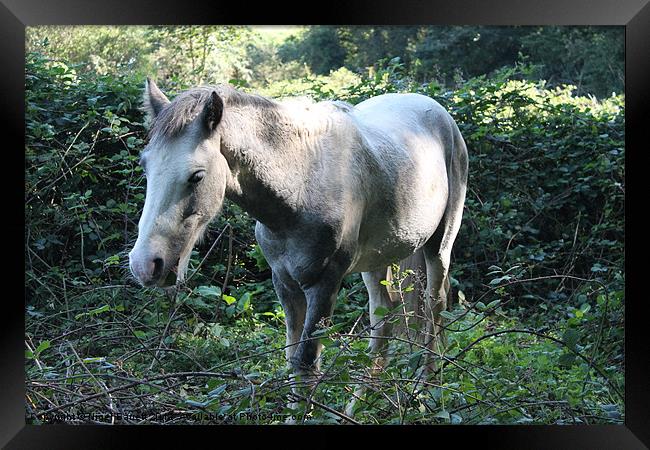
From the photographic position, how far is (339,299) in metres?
5.45

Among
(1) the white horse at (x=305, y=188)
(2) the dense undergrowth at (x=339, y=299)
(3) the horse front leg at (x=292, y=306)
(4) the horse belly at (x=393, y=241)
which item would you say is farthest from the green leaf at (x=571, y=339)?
(3) the horse front leg at (x=292, y=306)

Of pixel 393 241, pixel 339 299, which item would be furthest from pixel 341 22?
pixel 339 299

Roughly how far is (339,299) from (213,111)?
Result: 2554 millimetres

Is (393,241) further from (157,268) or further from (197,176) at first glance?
(157,268)

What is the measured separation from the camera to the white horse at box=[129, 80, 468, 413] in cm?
307

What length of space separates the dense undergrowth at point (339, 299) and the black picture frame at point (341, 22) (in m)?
0.09

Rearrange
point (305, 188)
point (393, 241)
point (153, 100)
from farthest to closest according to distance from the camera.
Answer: point (393, 241), point (305, 188), point (153, 100)

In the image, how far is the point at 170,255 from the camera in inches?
119

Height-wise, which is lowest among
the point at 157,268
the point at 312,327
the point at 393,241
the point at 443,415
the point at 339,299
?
the point at 339,299

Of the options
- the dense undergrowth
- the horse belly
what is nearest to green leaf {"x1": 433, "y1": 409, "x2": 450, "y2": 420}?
the dense undergrowth

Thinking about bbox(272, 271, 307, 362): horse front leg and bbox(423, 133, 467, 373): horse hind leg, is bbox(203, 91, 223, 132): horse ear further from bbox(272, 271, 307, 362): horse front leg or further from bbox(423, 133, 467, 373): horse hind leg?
bbox(423, 133, 467, 373): horse hind leg

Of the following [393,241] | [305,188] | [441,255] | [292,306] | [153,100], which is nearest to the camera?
[153,100]

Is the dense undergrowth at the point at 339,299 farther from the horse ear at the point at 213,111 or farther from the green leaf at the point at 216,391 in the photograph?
the horse ear at the point at 213,111

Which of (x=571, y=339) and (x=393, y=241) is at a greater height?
(x=393, y=241)
